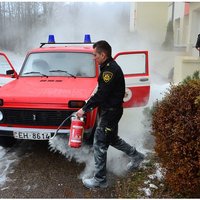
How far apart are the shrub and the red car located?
4.55 ft

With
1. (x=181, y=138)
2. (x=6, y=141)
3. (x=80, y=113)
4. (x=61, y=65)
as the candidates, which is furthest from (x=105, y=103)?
(x=6, y=141)

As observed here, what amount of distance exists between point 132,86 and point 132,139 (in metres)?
1.02

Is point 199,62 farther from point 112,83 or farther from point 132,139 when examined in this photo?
point 112,83

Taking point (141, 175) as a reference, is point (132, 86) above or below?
above

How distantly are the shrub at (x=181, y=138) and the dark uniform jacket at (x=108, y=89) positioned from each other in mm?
575

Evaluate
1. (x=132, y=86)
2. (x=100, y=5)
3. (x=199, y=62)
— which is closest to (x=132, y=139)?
(x=132, y=86)

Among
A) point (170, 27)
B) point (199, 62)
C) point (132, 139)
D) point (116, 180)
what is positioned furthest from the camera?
point (170, 27)

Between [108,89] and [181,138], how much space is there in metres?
1.08

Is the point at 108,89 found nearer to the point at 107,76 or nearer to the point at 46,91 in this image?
the point at 107,76

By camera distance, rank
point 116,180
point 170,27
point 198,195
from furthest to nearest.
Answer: point 170,27 < point 116,180 < point 198,195

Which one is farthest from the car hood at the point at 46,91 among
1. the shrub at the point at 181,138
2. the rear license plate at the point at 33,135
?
the shrub at the point at 181,138

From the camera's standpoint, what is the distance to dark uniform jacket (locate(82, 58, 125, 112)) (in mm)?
3881

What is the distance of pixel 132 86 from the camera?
6.09 meters

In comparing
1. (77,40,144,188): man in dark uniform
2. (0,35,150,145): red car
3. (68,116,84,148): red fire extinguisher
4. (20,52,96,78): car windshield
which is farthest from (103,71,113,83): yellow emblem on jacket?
(20,52,96,78): car windshield
